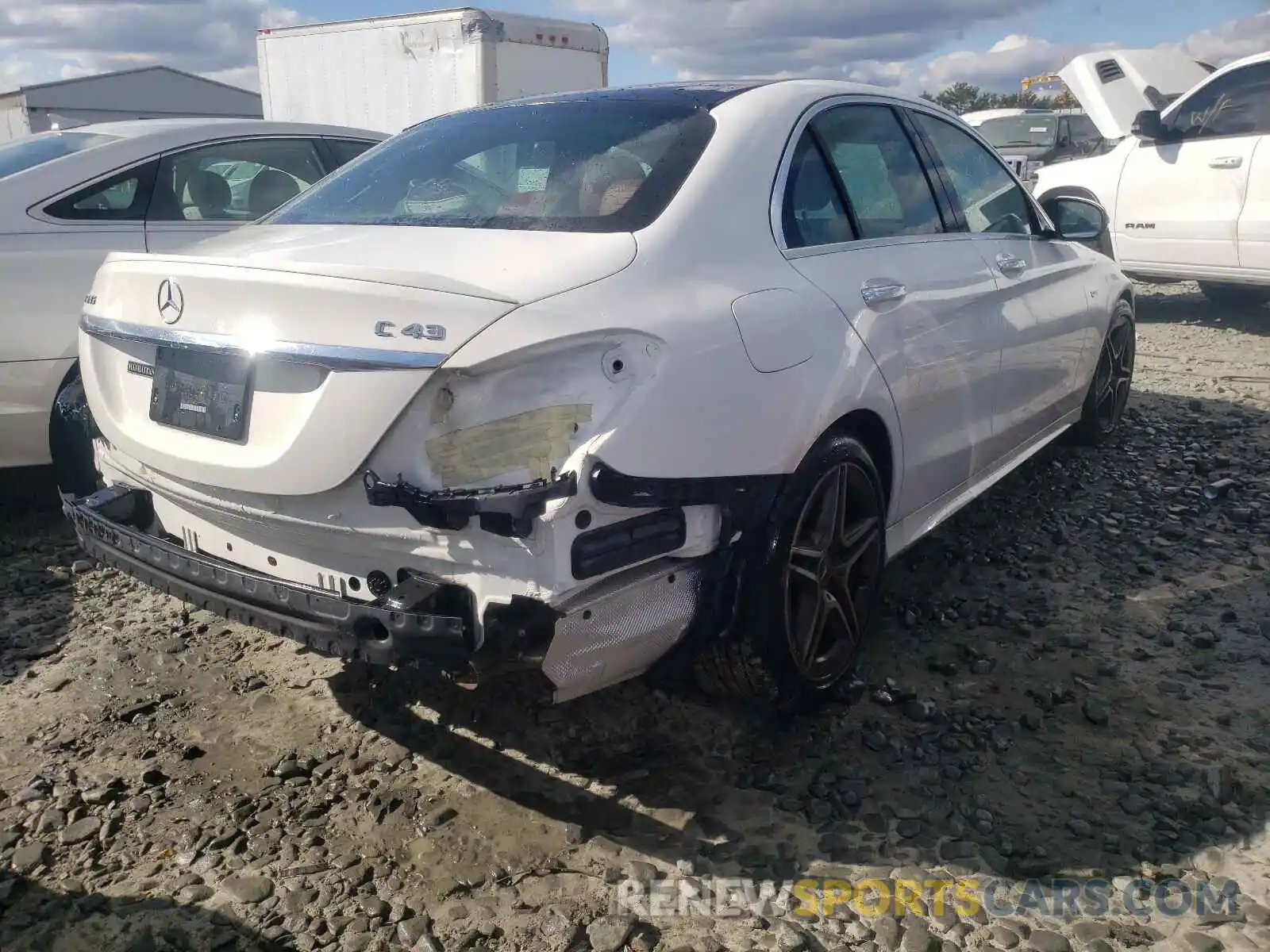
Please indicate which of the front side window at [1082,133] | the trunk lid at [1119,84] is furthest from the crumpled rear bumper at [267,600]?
the front side window at [1082,133]

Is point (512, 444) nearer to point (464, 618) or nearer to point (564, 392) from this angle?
point (564, 392)

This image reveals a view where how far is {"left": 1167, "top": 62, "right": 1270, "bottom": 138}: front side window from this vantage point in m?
7.68

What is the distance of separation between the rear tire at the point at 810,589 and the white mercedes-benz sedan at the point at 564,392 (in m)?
0.01

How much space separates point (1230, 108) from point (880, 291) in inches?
256

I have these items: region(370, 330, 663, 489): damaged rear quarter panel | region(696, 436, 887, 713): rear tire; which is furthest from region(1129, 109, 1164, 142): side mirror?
region(370, 330, 663, 489): damaged rear quarter panel

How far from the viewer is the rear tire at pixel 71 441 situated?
4074mm

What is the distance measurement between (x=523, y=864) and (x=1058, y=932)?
1145 mm

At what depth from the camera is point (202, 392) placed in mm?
2475

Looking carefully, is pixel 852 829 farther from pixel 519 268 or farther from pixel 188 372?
pixel 188 372

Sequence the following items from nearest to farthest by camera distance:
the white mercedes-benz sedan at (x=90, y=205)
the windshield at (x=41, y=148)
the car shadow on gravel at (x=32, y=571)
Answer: the car shadow on gravel at (x=32, y=571) < the white mercedes-benz sedan at (x=90, y=205) < the windshield at (x=41, y=148)

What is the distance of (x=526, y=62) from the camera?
10758mm

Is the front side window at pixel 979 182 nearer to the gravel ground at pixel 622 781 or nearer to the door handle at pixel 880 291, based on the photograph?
the door handle at pixel 880 291

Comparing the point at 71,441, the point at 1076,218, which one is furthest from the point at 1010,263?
the point at 71,441

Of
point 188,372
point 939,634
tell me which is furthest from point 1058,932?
point 188,372
